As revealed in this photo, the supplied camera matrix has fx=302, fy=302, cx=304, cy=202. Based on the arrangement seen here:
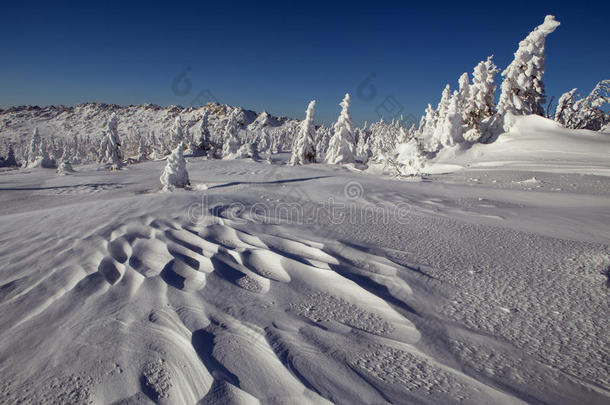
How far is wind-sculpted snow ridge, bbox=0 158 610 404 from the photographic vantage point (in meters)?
1.54

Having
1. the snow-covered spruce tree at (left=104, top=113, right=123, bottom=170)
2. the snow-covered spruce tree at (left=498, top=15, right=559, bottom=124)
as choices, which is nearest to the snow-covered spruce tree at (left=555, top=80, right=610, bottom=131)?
the snow-covered spruce tree at (left=498, top=15, right=559, bottom=124)

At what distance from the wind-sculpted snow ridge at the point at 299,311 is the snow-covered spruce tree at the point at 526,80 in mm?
19690

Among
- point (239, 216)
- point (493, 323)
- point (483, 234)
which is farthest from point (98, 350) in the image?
point (483, 234)

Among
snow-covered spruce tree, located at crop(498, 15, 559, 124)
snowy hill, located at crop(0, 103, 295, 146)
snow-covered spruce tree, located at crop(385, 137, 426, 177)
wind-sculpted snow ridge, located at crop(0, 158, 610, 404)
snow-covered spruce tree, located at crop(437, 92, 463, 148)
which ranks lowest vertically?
wind-sculpted snow ridge, located at crop(0, 158, 610, 404)

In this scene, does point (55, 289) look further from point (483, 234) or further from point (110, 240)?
point (483, 234)

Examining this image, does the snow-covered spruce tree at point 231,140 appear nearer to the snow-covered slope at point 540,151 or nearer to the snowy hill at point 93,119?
the snow-covered slope at point 540,151

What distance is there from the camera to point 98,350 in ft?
5.82

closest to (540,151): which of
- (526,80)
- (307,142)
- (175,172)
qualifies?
(526,80)

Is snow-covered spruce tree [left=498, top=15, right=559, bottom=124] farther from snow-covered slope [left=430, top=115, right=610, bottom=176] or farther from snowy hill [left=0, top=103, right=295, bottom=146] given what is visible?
snowy hill [left=0, top=103, right=295, bottom=146]

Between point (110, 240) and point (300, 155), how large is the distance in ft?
93.3

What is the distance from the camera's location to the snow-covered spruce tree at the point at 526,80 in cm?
1938

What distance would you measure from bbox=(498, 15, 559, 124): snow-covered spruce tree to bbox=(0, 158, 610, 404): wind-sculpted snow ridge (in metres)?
19.7

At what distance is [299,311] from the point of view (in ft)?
7.22

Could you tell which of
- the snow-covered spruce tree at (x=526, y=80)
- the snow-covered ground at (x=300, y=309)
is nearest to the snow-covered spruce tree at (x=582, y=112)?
the snow-covered spruce tree at (x=526, y=80)
